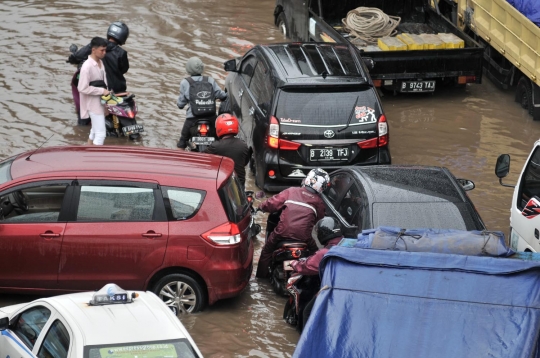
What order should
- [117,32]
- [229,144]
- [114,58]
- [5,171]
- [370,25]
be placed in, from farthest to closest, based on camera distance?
[370,25] < [117,32] < [114,58] < [229,144] < [5,171]

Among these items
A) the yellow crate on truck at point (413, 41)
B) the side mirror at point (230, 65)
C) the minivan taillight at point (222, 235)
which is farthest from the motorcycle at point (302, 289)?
the yellow crate on truck at point (413, 41)

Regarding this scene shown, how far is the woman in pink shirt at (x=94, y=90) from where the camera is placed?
39.6ft

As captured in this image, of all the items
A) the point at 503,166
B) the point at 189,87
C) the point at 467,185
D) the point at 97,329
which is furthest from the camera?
the point at 189,87

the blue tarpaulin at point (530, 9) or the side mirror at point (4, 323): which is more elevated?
the blue tarpaulin at point (530, 9)

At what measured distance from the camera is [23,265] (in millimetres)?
8680

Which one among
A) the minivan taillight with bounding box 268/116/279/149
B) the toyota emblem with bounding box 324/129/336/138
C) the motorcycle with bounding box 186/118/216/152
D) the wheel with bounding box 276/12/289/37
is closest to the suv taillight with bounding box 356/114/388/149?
the toyota emblem with bounding box 324/129/336/138

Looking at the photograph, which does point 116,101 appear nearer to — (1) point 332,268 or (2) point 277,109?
(2) point 277,109

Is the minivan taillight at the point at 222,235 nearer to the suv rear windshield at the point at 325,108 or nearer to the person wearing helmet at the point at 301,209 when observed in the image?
the person wearing helmet at the point at 301,209

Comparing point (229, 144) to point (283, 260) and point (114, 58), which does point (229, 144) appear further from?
point (114, 58)

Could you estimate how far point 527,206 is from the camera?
888cm

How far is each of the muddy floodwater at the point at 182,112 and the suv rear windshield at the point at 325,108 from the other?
1287mm

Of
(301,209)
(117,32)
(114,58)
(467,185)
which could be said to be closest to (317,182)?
(301,209)

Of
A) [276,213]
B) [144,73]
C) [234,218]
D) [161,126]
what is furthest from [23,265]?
[144,73]

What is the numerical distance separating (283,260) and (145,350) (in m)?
3.36
